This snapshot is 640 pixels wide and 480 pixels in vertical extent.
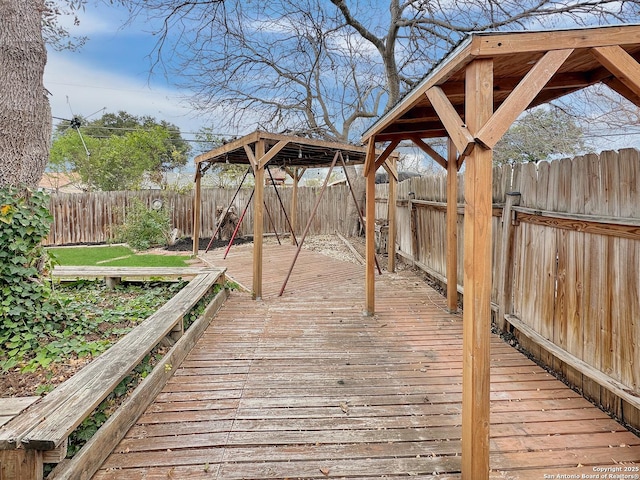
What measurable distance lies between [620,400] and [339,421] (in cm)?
183

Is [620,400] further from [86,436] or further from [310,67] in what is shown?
[310,67]

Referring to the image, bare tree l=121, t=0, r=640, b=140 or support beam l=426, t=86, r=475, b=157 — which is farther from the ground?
bare tree l=121, t=0, r=640, b=140

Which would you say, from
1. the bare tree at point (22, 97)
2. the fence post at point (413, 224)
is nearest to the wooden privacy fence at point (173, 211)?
the fence post at point (413, 224)

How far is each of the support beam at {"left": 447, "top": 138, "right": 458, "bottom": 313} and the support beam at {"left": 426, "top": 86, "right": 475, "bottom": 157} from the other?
2165 millimetres

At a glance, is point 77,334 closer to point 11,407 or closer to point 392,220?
point 11,407

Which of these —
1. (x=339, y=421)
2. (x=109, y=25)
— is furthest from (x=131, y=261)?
(x=339, y=421)

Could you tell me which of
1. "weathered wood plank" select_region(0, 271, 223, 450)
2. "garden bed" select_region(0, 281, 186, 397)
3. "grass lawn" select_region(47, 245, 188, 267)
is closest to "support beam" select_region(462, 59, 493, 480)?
"weathered wood plank" select_region(0, 271, 223, 450)

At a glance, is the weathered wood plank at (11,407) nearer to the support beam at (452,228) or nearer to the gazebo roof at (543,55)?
the gazebo roof at (543,55)

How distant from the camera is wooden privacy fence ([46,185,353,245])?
35.4 ft

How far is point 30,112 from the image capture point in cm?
308

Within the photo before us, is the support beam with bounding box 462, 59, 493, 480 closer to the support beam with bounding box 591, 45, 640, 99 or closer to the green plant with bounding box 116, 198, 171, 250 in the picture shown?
the support beam with bounding box 591, 45, 640, 99

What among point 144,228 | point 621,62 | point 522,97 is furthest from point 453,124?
point 144,228

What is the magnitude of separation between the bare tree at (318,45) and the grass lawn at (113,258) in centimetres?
376

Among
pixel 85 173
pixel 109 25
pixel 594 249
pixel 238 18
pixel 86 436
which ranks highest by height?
pixel 238 18
